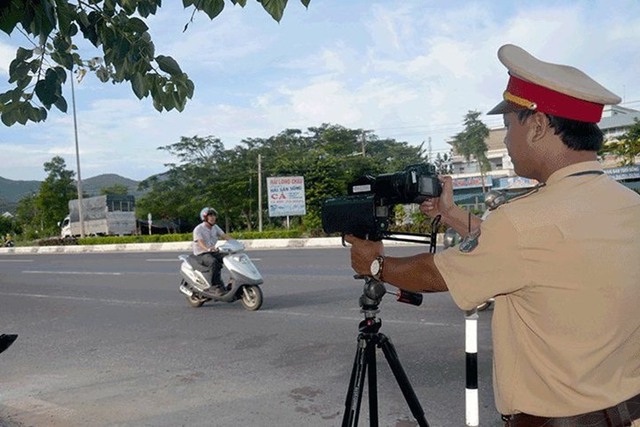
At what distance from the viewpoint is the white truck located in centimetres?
5262

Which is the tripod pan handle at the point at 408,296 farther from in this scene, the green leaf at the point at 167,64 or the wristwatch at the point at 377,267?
the green leaf at the point at 167,64

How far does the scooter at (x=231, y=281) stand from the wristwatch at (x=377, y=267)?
23.2 ft

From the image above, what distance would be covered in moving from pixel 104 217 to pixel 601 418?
54184 millimetres

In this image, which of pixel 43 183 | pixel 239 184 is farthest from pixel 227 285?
pixel 43 183

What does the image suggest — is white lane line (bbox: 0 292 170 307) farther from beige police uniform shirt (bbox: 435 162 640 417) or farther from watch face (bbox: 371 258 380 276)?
beige police uniform shirt (bbox: 435 162 640 417)

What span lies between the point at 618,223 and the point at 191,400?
158 inches

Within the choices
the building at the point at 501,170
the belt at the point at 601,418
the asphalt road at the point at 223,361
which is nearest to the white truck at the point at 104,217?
the building at the point at 501,170

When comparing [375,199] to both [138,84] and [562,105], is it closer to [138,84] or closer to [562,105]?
[562,105]

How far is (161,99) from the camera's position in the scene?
3188 mm

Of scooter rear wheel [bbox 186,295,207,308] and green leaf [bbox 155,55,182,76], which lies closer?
green leaf [bbox 155,55,182,76]

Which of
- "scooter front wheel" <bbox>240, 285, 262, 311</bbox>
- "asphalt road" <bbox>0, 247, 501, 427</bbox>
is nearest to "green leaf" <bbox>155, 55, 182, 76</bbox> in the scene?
"asphalt road" <bbox>0, 247, 501, 427</bbox>

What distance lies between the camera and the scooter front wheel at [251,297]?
9.13 meters

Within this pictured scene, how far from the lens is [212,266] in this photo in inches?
374

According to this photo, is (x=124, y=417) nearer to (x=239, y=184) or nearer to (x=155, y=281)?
(x=155, y=281)
